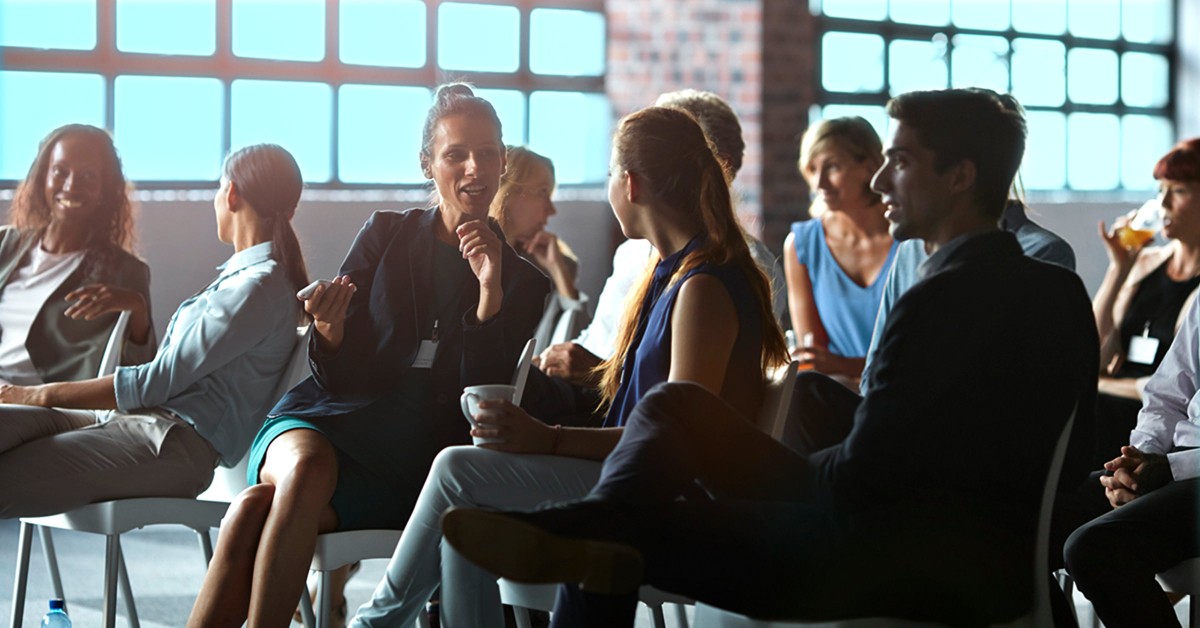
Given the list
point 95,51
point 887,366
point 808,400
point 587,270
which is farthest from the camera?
point 587,270

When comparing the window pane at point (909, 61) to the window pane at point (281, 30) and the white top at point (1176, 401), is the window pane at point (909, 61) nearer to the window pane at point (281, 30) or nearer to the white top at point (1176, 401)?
the window pane at point (281, 30)

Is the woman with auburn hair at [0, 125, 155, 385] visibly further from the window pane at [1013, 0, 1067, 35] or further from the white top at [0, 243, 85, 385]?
the window pane at [1013, 0, 1067, 35]

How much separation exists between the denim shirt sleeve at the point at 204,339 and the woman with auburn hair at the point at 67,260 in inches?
12.3

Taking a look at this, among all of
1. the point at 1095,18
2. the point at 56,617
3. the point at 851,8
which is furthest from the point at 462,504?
the point at 1095,18

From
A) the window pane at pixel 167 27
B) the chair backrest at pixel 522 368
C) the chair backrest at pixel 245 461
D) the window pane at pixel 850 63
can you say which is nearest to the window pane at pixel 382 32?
the window pane at pixel 167 27

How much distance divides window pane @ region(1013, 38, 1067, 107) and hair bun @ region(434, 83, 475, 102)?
4277 millimetres

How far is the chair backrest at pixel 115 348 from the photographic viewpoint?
2521 mm

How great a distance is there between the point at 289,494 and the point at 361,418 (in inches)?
6.7

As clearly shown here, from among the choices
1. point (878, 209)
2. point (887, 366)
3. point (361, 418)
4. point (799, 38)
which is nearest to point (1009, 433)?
point (887, 366)

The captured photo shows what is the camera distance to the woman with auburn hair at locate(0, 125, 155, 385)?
2.61 meters

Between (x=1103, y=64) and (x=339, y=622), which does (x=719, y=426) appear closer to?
(x=339, y=622)

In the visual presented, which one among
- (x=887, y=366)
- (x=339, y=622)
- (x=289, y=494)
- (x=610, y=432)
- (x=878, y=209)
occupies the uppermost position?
(x=878, y=209)

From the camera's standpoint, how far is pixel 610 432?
1787mm

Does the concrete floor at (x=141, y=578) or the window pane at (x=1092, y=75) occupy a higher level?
the window pane at (x=1092, y=75)
